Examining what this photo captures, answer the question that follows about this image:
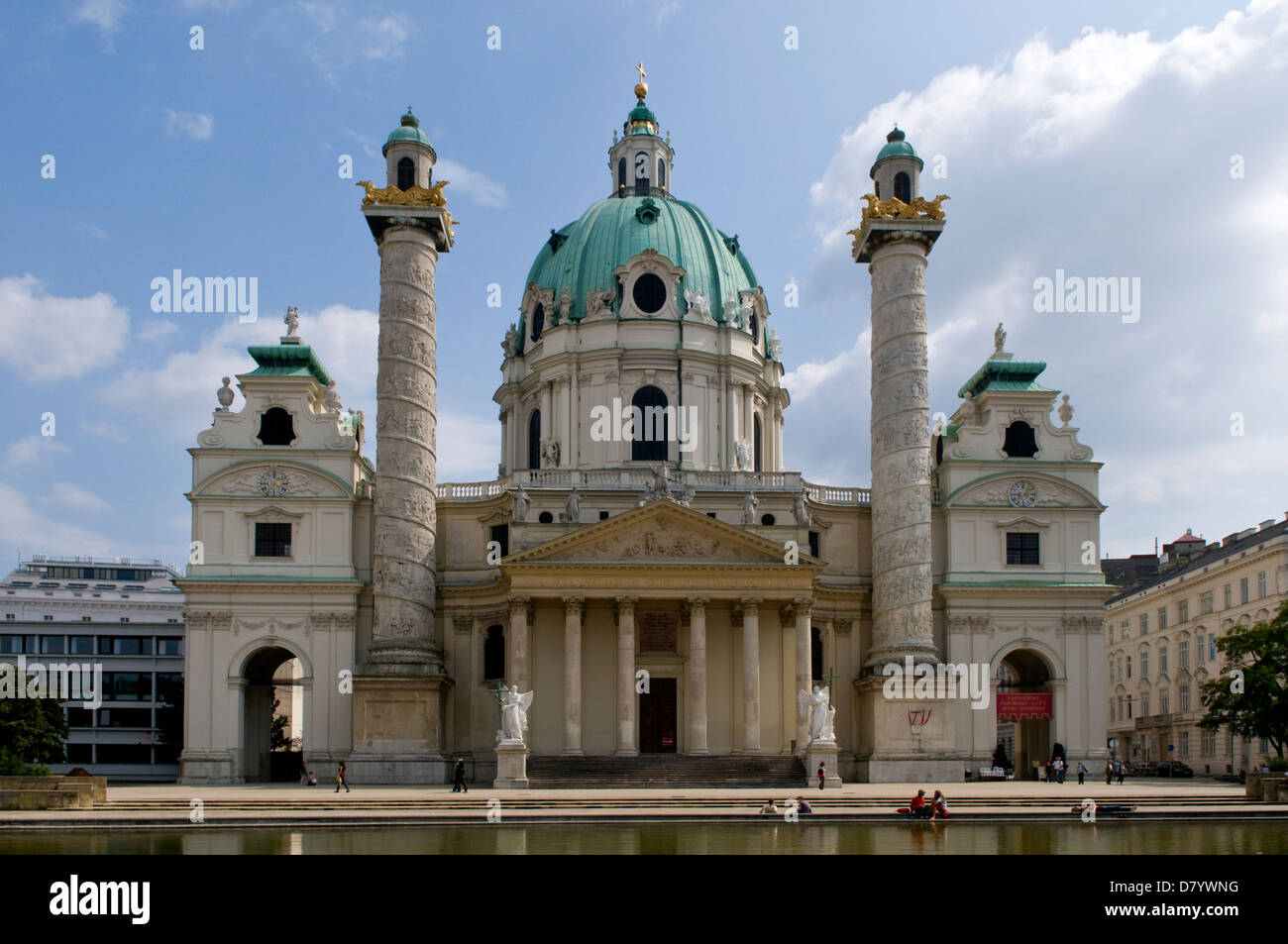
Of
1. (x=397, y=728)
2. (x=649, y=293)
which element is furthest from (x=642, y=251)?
(x=397, y=728)

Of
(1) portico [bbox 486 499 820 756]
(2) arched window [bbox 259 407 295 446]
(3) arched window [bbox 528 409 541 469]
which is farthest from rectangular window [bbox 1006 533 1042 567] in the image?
(2) arched window [bbox 259 407 295 446]

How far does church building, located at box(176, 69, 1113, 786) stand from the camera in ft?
156

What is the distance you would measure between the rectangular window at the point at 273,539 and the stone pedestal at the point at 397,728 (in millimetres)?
7115

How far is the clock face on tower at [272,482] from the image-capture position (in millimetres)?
50750

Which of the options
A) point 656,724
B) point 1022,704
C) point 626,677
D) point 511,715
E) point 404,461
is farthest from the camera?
point 1022,704

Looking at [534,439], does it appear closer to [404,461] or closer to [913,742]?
[404,461]

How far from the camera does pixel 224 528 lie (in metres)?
50.5

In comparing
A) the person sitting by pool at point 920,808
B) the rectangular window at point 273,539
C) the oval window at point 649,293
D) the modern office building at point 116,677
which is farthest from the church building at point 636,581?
the modern office building at point 116,677

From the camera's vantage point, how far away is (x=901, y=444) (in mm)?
48844

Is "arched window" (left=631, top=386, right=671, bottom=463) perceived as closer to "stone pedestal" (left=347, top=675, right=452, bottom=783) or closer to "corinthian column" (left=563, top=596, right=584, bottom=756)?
"corinthian column" (left=563, top=596, right=584, bottom=756)

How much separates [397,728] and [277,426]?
13.1 meters

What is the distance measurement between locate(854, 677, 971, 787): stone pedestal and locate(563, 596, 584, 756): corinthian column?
10289 millimetres

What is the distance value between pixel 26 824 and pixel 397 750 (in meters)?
18.3

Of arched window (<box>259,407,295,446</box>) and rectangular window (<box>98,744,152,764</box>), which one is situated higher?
arched window (<box>259,407,295,446</box>)
